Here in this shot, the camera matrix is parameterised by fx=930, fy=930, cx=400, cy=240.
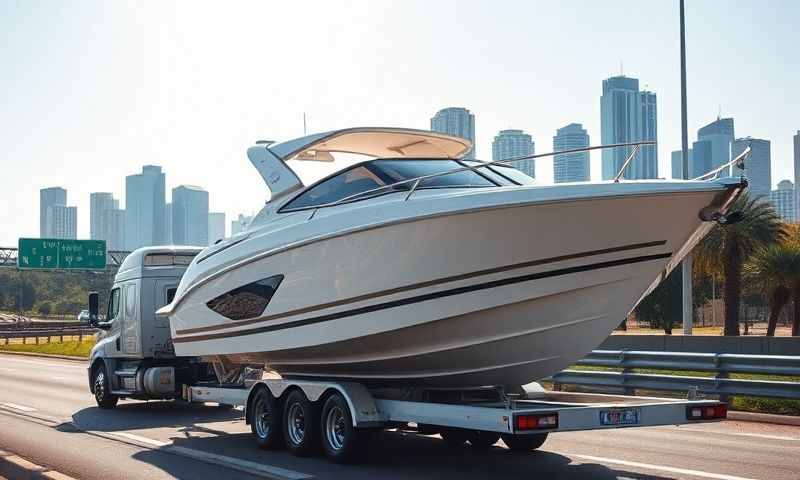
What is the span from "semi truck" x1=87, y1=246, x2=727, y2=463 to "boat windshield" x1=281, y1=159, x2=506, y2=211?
211cm

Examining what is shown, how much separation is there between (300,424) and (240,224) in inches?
115

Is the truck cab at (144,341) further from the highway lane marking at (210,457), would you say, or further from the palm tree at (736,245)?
the palm tree at (736,245)

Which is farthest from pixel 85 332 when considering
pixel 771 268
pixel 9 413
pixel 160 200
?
pixel 160 200

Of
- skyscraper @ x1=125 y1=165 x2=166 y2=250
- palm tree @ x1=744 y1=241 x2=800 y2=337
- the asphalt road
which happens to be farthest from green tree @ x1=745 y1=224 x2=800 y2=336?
skyscraper @ x1=125 y1=165 x2=166 y2=250

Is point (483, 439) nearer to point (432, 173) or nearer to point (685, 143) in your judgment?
point (432, 173)

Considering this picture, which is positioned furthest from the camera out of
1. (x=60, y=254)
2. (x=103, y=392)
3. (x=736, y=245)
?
(x=60, y=254)

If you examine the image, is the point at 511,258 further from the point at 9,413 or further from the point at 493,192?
the point at 9,413

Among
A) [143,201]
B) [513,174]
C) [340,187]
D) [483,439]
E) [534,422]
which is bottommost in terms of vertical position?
[483,439]

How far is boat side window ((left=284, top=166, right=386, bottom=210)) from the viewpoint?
33.6 feet

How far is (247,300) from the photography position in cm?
1134

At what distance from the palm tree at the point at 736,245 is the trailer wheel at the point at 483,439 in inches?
997

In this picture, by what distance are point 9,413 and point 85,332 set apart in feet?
164

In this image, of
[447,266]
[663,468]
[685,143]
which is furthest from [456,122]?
[685,143]

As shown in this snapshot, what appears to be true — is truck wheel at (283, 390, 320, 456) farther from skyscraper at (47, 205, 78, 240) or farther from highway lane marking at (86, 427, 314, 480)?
skyscraper at (47, 205, 78, 240)
